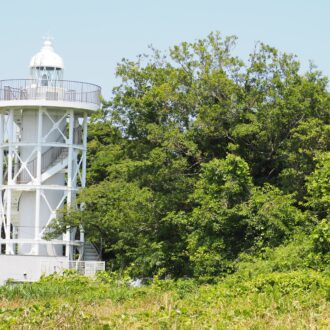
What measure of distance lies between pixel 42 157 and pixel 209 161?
7403mm

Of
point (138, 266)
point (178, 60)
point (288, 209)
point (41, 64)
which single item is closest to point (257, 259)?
point (288, 209)

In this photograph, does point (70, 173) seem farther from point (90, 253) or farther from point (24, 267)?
point (24, 267)

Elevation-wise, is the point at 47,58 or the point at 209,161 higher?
the point at 47,58

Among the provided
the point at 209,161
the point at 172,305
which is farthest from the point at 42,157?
the point at 172,305

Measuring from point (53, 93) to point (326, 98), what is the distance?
1032cm

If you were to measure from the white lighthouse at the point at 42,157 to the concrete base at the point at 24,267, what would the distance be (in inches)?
23.0

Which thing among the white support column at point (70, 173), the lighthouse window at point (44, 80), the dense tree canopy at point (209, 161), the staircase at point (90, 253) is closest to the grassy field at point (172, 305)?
the dense tree canopy at point (209, 161)

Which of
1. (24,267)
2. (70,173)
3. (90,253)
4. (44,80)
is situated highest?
(44,80)

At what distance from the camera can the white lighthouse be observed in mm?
32656

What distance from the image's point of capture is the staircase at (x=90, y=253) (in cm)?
3344

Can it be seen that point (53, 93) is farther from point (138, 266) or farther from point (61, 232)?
point (138, 266)

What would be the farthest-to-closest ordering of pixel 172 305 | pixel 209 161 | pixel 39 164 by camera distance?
pixel 39 164 < pixel 209 161 < pixel 172 305

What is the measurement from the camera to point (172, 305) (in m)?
16.1

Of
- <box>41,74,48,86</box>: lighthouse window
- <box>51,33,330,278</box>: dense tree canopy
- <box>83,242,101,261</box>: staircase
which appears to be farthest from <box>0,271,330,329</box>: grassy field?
<box>41,74,48,86</box>: lighthouse window
